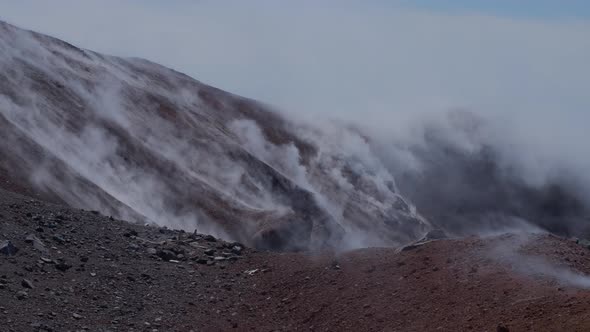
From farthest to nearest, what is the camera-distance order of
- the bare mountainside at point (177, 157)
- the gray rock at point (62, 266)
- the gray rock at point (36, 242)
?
the bare mountainside at point (177, 157) < the gray rock at point (36, 242) < the gray rock at point (62, 266)

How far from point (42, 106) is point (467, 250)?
24.4 m

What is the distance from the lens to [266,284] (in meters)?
19.9

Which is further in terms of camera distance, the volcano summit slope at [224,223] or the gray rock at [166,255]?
the gray rock at [166,255]

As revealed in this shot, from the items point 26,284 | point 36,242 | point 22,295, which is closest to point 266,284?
point 36,242

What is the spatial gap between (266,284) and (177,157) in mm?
24100

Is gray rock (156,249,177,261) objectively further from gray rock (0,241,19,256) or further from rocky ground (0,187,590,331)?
gray rock (0,241,19,256)

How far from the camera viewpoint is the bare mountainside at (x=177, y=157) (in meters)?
34.1

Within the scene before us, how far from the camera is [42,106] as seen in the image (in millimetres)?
37719

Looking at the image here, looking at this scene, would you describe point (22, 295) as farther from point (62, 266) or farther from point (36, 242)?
point (36, 242)

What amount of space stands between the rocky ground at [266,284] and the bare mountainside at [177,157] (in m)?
8.31

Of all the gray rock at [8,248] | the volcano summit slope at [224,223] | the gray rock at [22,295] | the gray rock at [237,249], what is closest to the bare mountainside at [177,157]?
the volcano summit slope at [224,223]

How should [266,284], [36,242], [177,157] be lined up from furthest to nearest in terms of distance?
[177,157]
[266,284]
[36,242]

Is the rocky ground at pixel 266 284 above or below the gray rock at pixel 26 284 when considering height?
above

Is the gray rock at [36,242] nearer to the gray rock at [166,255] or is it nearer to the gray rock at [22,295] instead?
the gray rock at [22,295]
